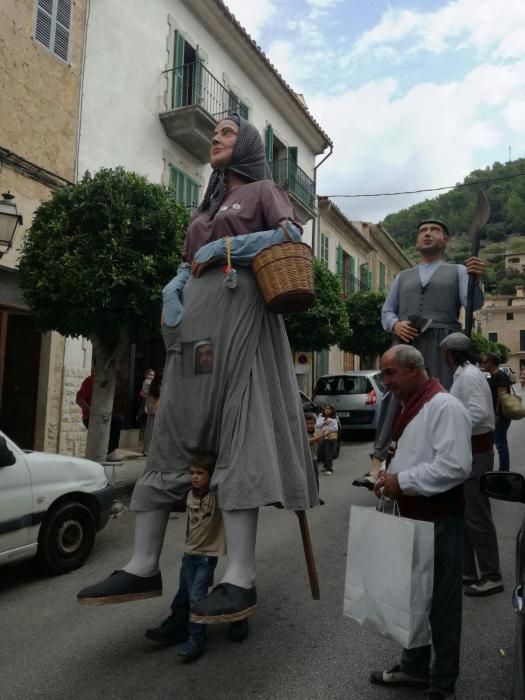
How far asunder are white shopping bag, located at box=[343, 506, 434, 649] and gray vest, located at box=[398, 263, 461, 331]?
177 cm

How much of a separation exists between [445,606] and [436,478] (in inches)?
20.4

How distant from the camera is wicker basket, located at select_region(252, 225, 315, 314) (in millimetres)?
2316

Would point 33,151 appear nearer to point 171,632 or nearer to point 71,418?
point 71,418

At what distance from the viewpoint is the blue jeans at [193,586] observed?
268 centimetres

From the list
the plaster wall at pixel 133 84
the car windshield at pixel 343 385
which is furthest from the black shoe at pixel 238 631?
the car windshield at pixel 343 385

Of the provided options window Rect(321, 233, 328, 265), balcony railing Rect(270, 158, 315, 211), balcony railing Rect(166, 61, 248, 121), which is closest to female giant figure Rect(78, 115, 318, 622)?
balcony railing Rect(166, 61, 248, 121)

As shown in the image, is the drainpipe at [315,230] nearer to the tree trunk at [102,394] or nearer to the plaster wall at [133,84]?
the plaster wall at [133,84]

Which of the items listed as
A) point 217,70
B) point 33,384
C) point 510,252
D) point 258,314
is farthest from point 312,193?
point 510,252

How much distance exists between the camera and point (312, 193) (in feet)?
65.5

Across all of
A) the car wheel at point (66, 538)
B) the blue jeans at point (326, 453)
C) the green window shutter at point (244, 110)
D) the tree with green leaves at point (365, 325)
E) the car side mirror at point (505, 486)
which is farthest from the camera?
the tree with green leaves at point (365, 325)

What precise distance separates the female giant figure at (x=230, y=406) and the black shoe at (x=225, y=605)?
13mm

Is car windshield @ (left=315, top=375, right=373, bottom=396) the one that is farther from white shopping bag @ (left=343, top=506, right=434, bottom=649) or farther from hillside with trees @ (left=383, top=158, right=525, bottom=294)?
hillside with trees @ (left=383, top=158, right=525, bottom=294)

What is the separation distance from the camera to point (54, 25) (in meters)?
9.53

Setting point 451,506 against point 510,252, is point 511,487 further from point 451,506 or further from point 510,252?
point 510,252
